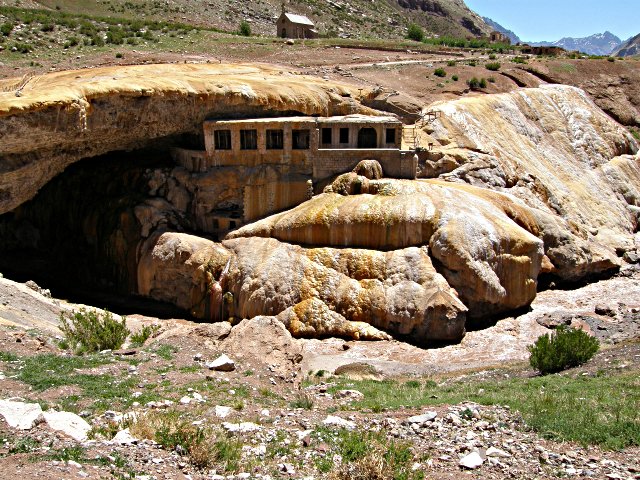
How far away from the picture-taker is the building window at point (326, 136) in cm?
4000

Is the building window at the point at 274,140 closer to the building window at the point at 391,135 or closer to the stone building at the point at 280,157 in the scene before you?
the stone building at the point at 280,157

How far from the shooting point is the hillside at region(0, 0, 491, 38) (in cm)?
8100

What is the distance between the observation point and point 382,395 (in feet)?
64.8

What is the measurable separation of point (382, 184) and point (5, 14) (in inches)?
1708

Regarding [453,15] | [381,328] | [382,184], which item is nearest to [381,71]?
[382,184]

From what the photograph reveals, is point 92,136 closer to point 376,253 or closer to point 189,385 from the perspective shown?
point 376,253

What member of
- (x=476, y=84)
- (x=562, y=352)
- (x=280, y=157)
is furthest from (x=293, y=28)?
(x=562, y=352)

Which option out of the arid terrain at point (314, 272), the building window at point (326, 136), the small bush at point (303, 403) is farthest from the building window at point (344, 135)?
the small bush at point (303, 403)

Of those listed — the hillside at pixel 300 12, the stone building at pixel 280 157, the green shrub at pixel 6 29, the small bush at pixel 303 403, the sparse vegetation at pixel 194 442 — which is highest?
the hillside at pixel 300 12

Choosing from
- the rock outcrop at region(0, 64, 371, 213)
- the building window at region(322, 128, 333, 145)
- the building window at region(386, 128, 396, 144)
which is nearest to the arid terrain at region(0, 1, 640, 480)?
the rock outcrop at region(0, 64, 371, 213)

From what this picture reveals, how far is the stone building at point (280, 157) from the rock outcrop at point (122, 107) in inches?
72.6

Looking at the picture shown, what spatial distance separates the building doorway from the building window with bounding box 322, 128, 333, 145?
194cm

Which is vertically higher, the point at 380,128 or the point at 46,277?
the point at 380,128

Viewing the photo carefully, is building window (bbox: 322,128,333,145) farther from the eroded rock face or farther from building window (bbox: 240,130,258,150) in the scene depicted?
the eroded rock face
